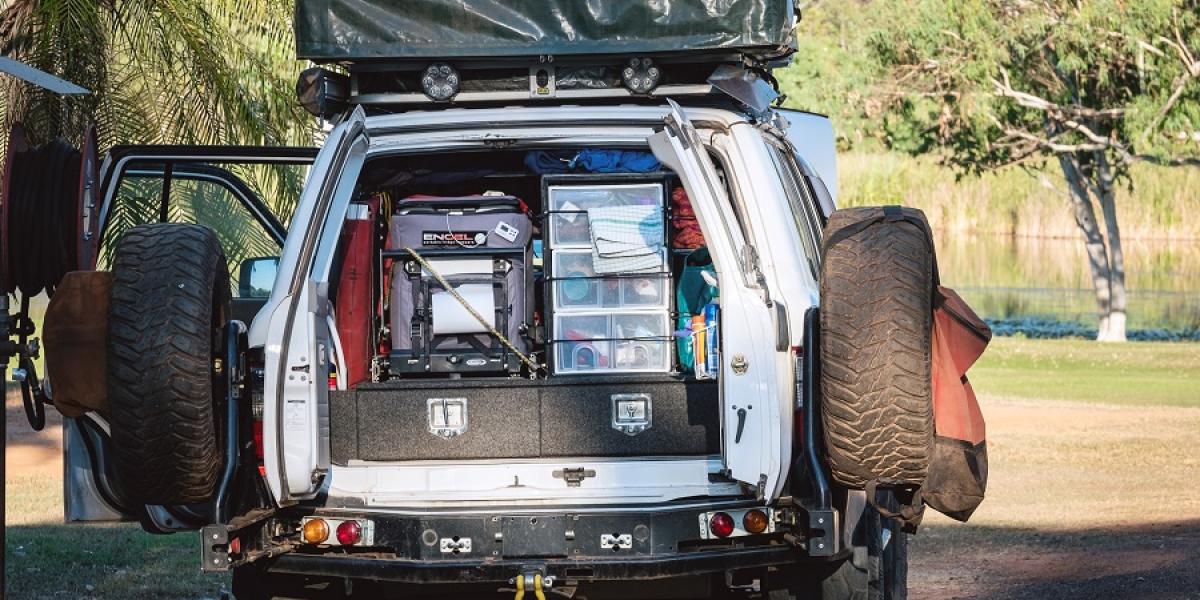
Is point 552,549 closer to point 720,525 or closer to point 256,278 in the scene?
point 720,525

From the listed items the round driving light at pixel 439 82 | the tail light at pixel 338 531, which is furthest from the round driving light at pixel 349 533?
the round driving light at pixel 439 82

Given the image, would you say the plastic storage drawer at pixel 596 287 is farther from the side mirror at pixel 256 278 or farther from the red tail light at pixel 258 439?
the side mirror at pixel 256 278

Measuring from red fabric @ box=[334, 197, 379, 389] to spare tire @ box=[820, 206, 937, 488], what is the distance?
5.90ft

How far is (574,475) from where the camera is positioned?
579cm

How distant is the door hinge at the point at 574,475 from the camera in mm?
5789

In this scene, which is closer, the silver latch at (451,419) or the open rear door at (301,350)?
the open rear door at (301,350)

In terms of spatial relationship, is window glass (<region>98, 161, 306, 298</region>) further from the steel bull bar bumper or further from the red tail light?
the steel bull bar bumper

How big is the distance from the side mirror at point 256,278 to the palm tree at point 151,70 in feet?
17.3

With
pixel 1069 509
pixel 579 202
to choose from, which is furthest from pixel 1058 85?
pixel 579 202

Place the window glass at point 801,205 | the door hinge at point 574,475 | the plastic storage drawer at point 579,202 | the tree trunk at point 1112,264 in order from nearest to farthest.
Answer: the door hinge at point 574,475 → the window glass at point 801,205 → the plastic storage drawer at point 579,202 → the tree trunk at point 1112,264

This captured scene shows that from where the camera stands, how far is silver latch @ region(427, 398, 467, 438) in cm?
590

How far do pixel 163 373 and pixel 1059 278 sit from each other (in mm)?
37104

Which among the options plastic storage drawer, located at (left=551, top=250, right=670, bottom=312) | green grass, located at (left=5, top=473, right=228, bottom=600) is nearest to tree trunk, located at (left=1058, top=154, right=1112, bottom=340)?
green grass, located at (left=5, top=473, right=228, bottom=600)

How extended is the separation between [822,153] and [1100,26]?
13.8 metres
